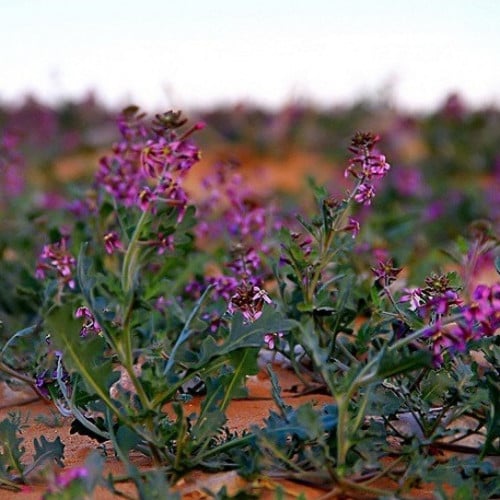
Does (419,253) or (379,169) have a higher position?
(379,169)

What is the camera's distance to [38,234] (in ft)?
21.3

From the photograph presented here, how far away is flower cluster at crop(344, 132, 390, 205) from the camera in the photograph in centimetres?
318

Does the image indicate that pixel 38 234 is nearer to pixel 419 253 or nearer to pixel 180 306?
pixel 180 306

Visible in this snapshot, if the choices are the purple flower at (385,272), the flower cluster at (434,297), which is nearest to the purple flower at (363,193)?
the purple flower at (385,272)

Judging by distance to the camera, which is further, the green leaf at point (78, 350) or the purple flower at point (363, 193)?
the purple flower at point (363, 193)

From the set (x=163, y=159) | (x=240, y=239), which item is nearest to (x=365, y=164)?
(x=163, y=159)

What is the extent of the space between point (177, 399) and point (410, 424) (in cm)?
73

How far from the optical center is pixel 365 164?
3188 millimetres

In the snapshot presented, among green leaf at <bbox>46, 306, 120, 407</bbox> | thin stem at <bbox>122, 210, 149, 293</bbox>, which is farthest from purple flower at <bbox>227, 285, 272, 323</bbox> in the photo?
green leaf at <bbox>46, 306, 120, 407</bbox>

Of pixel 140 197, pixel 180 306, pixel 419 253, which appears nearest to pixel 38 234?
pixel 180 306

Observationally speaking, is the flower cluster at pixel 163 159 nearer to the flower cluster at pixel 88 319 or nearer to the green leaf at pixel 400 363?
the flower cluster at pixel 88 319

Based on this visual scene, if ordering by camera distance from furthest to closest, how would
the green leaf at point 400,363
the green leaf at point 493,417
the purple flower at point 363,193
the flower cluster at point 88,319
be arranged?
the purple flower at point 363,193, the flower cluster at point 88,319, the green leaf at point 493,417, the green leaf at point 400,363

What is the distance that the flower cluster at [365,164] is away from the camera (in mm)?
3176

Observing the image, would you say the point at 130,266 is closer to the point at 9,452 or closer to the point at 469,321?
the point at 9,452
